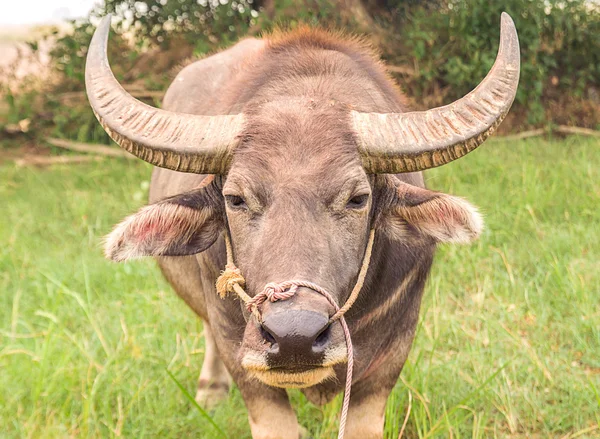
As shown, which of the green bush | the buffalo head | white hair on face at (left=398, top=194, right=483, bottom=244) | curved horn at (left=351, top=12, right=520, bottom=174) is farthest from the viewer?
the green bush

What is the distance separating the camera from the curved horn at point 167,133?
275 cm

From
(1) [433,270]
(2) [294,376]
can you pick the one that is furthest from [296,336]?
(1) [433,270]

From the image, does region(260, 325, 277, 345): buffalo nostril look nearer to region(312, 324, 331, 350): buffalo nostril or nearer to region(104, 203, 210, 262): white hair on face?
region(312, 324, 331, 350): buffalo nostril

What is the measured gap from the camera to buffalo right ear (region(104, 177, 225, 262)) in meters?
2.87

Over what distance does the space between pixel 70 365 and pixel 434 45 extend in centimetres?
543

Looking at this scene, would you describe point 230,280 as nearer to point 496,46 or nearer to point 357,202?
point 357,202

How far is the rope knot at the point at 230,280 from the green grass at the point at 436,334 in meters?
1.17

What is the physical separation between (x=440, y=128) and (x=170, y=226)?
107 cm

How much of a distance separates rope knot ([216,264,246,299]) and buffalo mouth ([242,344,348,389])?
0.29m

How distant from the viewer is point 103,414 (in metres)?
3.89

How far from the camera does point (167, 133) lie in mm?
2787

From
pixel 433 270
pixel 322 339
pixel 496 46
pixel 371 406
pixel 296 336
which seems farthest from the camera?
pixel 496 46

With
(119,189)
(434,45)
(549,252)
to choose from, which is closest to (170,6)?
(119,189)

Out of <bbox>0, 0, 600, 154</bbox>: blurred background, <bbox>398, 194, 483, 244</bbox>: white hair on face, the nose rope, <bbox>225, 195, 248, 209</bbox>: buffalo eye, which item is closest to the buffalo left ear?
<bbox>398, 194, 483, 244</bbox>: white hair on face
